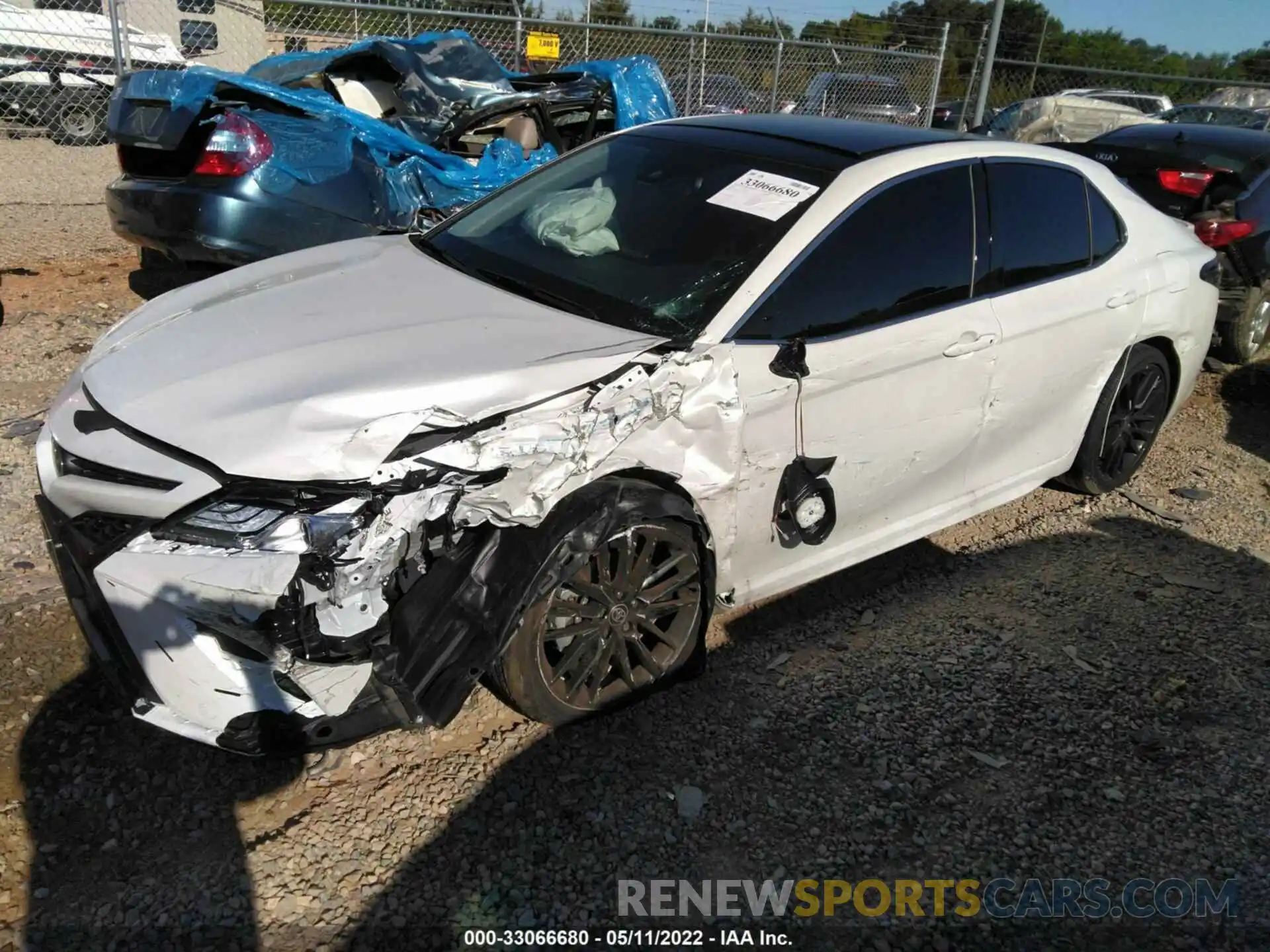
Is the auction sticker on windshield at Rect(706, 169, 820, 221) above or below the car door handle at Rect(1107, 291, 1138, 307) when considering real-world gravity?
above

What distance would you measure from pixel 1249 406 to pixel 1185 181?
160 centimetres

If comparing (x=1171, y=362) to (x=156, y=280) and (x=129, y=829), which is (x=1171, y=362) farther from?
(x=156, y=280)

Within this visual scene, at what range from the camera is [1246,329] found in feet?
21.6

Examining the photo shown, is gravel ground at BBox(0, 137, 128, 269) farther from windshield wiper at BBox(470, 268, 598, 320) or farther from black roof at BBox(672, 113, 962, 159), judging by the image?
black roof at BBox(672, 113, 962, 159)

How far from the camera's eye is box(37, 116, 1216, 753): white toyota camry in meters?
2.20

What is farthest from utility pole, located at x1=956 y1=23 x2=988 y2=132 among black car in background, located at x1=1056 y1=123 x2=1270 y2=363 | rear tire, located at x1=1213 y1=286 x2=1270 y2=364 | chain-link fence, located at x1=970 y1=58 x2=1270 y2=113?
rear tire, located at x1=1213 y1=286 x2=1270 y2=364

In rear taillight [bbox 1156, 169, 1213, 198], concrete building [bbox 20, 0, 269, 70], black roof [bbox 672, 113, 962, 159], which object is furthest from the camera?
concrete building [bbox 20, 0, 269, 70]

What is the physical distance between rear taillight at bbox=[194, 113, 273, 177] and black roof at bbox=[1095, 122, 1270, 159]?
5.97m

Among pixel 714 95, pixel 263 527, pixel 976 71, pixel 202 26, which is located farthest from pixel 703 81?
pixel 263 527

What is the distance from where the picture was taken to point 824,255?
3016mm

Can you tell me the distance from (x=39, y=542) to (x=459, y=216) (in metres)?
1.99

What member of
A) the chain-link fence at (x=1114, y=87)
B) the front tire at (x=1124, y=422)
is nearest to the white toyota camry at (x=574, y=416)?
the front tire at (x=1124, y=422)

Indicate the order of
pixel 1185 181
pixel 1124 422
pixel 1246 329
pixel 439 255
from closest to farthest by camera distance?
pixel 439 255, pixel 1124 422, pixel 1185 181, pixel 1246 329

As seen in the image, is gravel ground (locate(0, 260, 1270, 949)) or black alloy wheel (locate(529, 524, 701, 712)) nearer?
gravel ground (locate(0, 260, 1270, 949))
